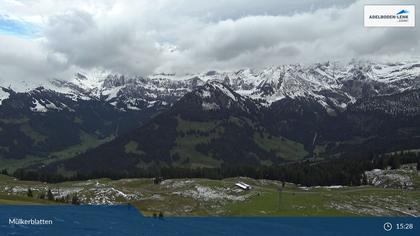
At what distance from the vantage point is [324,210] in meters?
197

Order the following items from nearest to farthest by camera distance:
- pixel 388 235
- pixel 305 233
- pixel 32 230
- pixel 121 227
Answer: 1. pixel 32 230
2. pixel 121 227
3. pixel 388 235
4. pixel 305 233

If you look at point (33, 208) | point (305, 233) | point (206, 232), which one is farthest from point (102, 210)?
point (305, 233)

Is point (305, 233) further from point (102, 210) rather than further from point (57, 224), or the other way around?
point (57, 224)

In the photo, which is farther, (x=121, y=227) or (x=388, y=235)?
(x=388, y=235)

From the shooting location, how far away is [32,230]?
60.2 metres

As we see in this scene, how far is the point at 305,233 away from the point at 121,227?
28.7 meters

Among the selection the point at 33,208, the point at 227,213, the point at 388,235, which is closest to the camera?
the point at 33,208
